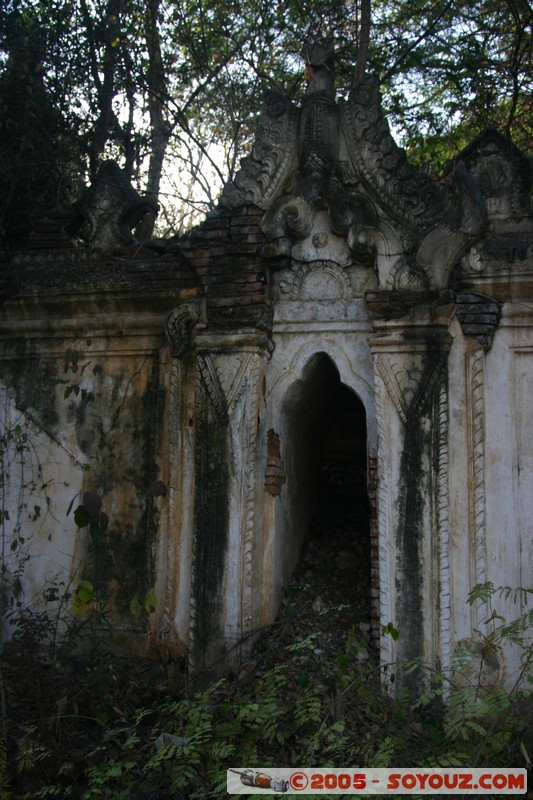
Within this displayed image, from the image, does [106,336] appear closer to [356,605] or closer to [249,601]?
[249,601]

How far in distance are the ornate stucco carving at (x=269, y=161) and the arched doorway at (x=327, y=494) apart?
129cm

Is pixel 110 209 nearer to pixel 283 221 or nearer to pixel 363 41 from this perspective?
pixel 283 221

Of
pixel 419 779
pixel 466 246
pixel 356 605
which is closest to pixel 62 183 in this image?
pixel 466 246

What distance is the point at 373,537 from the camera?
5594 mm

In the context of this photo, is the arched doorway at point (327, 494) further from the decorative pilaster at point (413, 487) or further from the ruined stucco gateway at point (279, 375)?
the decorative pilaster at point (413, 487)

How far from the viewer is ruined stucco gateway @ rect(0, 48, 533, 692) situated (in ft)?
17.9

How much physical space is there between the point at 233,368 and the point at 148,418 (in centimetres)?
93

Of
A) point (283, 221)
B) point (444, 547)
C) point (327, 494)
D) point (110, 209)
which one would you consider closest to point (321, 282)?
point (283, 221)

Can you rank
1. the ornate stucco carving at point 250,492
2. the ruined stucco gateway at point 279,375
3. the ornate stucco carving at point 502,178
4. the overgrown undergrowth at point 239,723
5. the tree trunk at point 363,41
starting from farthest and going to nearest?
the tree trunk at point 363,41
the ornate stucco carving at point 502,178
the ornate stucco carving at point 250,492
the ruined stucco gateway at point 279,375
the overgrown undergrowth at point 239,723


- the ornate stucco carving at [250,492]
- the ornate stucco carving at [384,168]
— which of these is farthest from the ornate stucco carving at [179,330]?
the ornate stucco carving at [384,168]

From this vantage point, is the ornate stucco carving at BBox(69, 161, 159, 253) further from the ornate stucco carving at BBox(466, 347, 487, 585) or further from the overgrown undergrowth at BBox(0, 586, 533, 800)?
the overgrown undergrowth at BBox(0, 586, 533, 800)

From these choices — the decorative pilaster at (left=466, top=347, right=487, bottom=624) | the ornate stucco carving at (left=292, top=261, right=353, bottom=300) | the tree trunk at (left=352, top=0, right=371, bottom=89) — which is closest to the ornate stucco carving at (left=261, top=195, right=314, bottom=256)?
the ornate stucco carving at (left=292, top=261, right=353, bottom=300)

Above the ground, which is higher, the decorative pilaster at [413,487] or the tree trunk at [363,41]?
the tree trunk at [363,41]

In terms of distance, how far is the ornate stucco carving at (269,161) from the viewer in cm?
601
